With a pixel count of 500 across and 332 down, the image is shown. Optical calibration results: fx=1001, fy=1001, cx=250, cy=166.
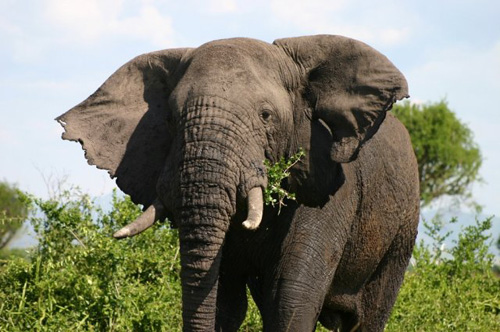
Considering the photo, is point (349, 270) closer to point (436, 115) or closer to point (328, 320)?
point (328, 320)

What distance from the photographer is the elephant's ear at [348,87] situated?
5.21 meters

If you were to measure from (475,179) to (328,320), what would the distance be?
106 ft

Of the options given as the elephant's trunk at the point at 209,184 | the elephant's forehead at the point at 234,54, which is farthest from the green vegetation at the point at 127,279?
the elephant's forehead at the point at 234,54

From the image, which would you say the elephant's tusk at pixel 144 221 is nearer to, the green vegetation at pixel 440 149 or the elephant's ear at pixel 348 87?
the elephant's ear at pixel 348 87

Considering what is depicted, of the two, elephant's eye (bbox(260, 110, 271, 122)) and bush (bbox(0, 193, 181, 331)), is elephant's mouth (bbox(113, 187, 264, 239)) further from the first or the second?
bush (bbox(0, 193, 181, 331))

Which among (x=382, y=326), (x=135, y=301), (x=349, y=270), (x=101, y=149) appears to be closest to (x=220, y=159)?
(x=101, y=149)

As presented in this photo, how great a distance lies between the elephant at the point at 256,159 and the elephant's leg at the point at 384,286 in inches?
18.8

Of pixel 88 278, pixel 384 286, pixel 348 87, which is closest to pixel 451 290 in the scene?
pixel 384 286

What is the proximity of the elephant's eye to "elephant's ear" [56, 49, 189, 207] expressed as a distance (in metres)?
0.73

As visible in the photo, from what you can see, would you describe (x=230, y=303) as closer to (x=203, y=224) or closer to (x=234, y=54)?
(x=203, y=224)

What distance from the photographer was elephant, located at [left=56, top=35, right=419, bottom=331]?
4609 mm

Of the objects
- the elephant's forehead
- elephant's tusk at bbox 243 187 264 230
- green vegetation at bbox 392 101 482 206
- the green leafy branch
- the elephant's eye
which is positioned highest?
green vegetation at bbox 392 101 482 206

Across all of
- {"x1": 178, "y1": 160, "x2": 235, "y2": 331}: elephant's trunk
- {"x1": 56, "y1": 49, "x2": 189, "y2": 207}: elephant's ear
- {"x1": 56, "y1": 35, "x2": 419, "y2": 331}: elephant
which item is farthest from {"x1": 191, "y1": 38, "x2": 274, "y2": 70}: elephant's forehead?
{"x1": 178, "y1": 160, "x2": 235, "y2": 331}: elephant's trunk

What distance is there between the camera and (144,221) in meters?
4.78
